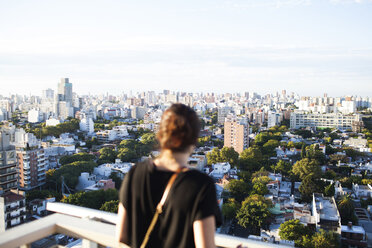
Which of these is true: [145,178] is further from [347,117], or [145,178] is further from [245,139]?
[347,117]

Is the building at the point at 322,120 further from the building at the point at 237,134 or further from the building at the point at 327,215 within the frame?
the building at the point at 327,215

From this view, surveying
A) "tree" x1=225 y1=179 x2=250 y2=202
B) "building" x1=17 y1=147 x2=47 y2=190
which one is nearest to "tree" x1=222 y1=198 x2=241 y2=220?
"tree" x1=225 y1=179 x2=250 y2=202

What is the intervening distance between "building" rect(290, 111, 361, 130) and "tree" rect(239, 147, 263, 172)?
→ 10570 millimetres

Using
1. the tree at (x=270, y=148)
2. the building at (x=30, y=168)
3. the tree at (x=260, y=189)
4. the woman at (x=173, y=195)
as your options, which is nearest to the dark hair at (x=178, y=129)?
the woman at (x=173, y=195)

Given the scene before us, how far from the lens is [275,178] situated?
6.89m

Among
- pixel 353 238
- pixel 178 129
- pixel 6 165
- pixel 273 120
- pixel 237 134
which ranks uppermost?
pixel 178 129

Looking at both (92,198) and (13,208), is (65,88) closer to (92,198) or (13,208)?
(92,198)

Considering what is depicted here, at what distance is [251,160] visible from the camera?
8477mm

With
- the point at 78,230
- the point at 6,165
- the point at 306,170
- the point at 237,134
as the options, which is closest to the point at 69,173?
the point at 6,165

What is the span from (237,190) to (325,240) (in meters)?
2.29

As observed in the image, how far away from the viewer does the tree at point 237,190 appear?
19.9 ft

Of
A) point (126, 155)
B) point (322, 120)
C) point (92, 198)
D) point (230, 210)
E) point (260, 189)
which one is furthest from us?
point (322, 120)

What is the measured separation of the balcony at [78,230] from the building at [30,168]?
6.73m

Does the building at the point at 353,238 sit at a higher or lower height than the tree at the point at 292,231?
lower
